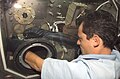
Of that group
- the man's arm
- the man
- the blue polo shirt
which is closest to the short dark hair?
the man

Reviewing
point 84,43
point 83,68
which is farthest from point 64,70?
point 84,43

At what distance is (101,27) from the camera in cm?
142

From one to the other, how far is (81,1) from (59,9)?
0.50 ft

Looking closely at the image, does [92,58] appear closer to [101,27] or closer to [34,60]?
[101,27]

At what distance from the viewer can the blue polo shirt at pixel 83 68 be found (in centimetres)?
134

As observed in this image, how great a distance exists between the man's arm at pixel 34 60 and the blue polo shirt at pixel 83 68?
0.09 meters

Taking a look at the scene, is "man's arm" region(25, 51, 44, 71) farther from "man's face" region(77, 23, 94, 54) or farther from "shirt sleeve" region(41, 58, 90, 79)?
"man's face" region(77, 23, 94, 54)

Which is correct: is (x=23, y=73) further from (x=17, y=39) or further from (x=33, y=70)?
(x=17, y=39)

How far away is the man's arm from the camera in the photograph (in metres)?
1.49

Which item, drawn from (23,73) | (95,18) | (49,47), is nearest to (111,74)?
(95,18)

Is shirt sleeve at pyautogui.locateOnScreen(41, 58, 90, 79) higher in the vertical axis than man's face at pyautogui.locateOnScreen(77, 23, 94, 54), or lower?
lower

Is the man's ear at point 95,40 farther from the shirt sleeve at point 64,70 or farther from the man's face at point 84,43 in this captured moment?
the shirt sleeve at point 64,70

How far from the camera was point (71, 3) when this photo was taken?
1578mm

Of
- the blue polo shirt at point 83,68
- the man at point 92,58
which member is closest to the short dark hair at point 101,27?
A: the man at point 92,58
